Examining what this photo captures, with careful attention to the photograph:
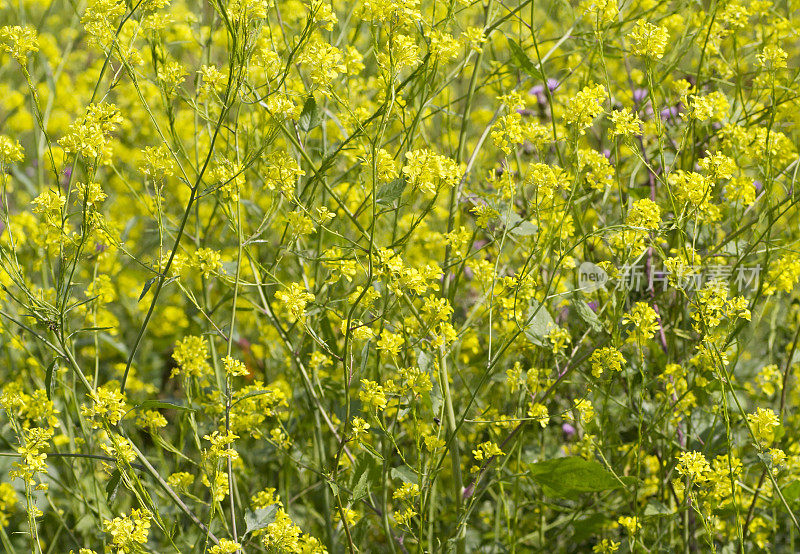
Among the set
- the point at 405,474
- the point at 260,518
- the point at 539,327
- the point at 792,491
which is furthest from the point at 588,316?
the point at 260,518

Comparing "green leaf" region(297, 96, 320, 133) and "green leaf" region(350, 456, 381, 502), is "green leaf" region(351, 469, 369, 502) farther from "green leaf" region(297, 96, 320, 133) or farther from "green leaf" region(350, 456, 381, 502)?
"green leaf" region(297, 96, 320, 133)

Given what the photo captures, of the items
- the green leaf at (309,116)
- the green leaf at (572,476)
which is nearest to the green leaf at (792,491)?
the green leaf at (572,476)

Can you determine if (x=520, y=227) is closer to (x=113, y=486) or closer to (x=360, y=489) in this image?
(x=360, y=489)

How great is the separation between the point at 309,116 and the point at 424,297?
409 millimetres

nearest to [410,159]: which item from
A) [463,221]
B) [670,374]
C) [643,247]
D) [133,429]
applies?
[643,247]

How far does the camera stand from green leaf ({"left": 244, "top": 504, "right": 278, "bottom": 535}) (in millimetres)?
1486

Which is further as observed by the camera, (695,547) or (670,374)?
(695,547)

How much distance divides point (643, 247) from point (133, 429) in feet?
5.91

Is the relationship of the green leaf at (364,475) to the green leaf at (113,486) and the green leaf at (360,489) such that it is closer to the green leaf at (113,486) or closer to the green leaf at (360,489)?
the green leaf at (360,489)

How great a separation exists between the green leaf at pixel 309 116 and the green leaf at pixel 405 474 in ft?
2.16

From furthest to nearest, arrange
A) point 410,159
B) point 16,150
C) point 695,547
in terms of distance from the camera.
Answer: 1. point 695,547
2. point 16,150
3. point 410,159

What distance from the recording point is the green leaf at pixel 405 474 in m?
1.49

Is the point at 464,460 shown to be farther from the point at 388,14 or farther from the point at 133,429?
the point at 388,14

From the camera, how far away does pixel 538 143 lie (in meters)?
1.59
